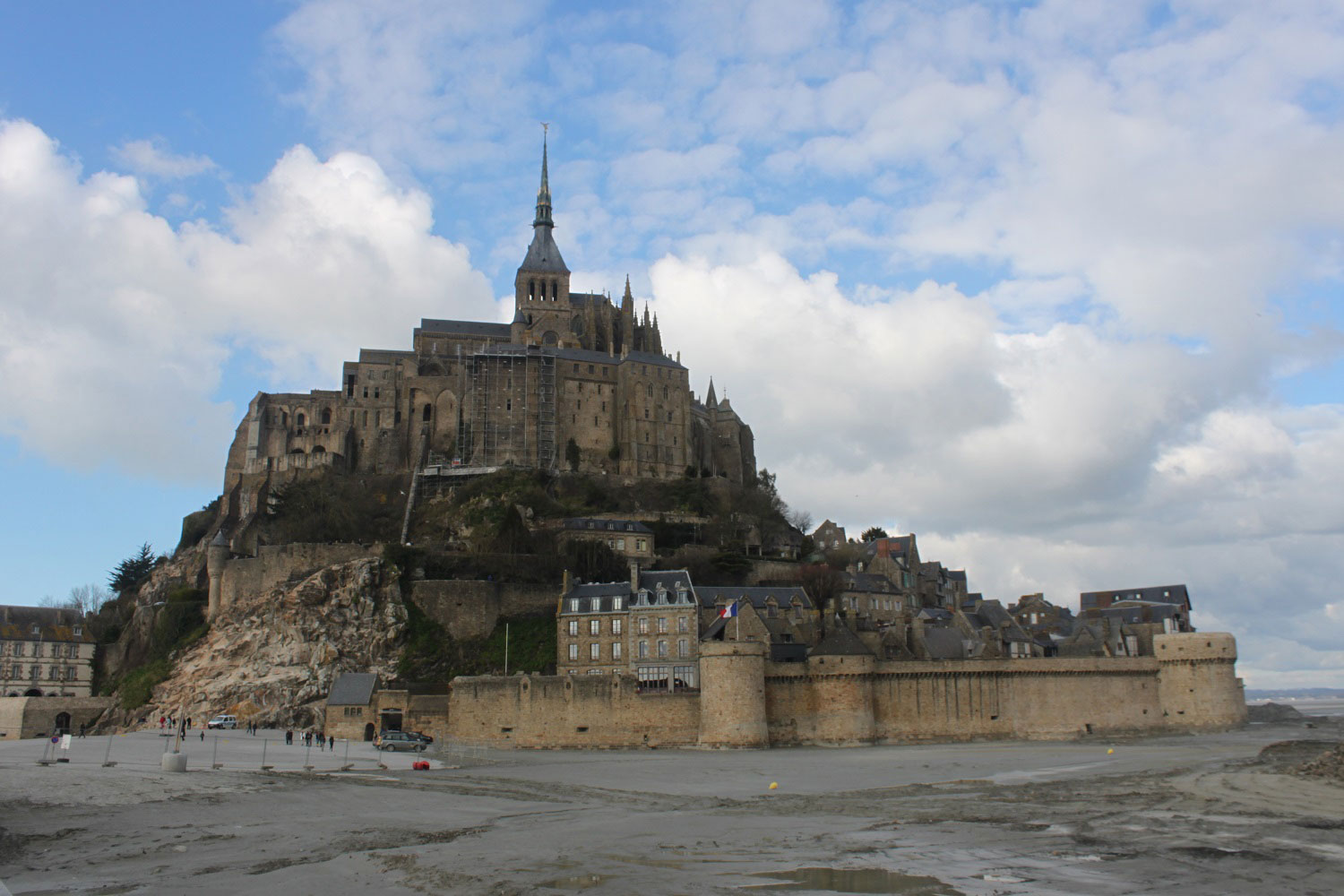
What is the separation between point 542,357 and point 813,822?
6027 cm

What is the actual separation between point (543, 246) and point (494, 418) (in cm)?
2382

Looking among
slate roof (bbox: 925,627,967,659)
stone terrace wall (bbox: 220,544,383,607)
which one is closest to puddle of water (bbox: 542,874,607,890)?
slate roof (bbox: 925,627,967,659)

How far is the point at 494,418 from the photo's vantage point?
3093 inches

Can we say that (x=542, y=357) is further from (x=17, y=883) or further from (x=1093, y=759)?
(x=17, y=883)

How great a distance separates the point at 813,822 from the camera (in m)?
23.4

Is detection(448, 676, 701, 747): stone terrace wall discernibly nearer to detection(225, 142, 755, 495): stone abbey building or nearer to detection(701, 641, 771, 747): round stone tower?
detection(701, 641, 771, 747): round stone tower

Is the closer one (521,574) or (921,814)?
(921,814)

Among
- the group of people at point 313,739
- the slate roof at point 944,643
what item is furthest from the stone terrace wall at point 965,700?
the group of people at point 313,739

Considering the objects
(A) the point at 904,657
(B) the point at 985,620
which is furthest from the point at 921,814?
(B) the point at 985,620

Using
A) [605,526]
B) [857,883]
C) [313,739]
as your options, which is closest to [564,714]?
[313,739]

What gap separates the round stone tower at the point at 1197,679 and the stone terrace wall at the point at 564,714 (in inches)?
909

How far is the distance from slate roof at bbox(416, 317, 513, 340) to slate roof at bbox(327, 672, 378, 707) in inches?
1885

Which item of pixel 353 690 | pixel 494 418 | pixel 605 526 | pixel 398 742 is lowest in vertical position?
pixel 398 742

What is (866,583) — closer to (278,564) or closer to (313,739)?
(313,739)
